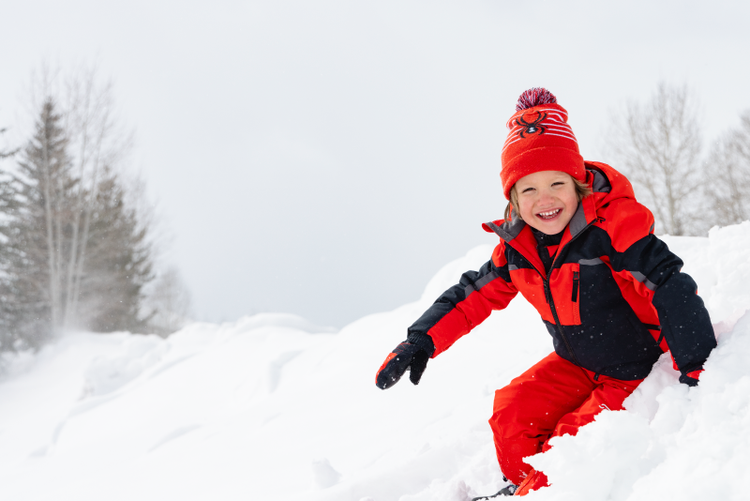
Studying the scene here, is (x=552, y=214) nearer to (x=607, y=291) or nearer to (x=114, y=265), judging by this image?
(x=607, y=291)

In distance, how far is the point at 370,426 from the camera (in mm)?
2840

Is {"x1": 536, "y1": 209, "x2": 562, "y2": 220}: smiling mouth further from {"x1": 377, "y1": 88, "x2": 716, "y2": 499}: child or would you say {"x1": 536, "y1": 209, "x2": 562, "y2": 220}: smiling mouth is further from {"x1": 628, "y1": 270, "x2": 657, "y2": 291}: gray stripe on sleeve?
{"x1": 628, "y1": 270, "x2": 657, "y2": 291}: gray stripe on sleeve

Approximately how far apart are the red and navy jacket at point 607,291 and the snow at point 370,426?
90 millimetres

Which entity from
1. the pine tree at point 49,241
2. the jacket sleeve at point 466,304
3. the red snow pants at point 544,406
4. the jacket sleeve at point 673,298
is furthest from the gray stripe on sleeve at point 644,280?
the pine tree at point 49,241

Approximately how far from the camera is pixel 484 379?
2885mm

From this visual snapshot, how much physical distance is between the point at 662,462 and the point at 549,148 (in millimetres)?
1000

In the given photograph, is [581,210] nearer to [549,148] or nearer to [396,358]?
[549,148]

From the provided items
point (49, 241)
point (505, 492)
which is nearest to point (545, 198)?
point (505, 492)

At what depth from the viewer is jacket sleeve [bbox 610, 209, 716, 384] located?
1193mm

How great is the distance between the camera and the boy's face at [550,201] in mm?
1546

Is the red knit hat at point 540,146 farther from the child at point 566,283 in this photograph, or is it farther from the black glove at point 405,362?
the black glove at point 405,362

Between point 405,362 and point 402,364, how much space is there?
0.01m

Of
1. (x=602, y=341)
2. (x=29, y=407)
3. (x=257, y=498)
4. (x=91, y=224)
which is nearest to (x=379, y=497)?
(x=257, y=498)

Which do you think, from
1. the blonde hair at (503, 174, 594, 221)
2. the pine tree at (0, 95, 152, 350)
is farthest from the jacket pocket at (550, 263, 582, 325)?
the pine tree at (0, 95, 152, 350)
